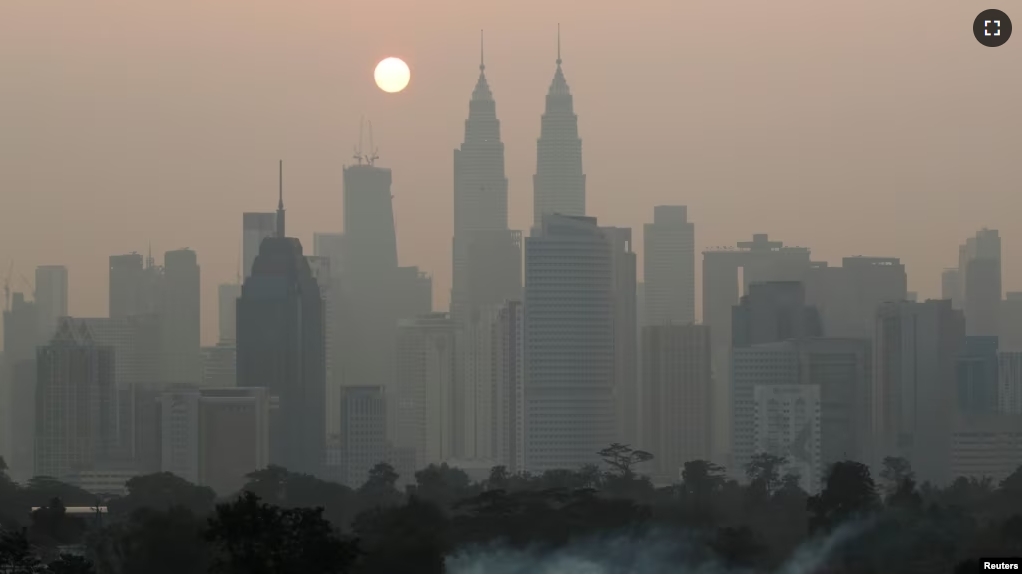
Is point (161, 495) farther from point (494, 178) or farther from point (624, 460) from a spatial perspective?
point (494, 178)

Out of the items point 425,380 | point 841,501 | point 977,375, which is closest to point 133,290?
point 425,380

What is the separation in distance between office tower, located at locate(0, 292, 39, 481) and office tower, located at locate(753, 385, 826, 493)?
18.3 m

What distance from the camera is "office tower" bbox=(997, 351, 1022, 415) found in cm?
4200

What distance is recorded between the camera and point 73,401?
45.3m

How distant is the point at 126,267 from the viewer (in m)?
47.1

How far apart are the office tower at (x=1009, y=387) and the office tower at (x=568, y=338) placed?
11544mm

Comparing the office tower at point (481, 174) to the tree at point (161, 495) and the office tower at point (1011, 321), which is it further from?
the tree at point (161, 495)

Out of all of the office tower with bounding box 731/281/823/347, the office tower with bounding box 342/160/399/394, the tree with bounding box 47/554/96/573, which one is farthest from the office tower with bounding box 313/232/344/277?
the tree with bounding box 47/554/96/573

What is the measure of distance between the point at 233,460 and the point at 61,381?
7.91 m

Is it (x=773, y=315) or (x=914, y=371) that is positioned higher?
(x=773, y=315)

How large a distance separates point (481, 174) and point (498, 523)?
40035 mm

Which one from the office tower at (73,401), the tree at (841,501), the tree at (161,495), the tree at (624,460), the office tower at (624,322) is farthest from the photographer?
the office tower at (624,322)

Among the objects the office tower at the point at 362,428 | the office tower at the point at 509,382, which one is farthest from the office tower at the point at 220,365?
the office tower at the point at 509,382

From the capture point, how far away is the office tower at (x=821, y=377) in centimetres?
4303
